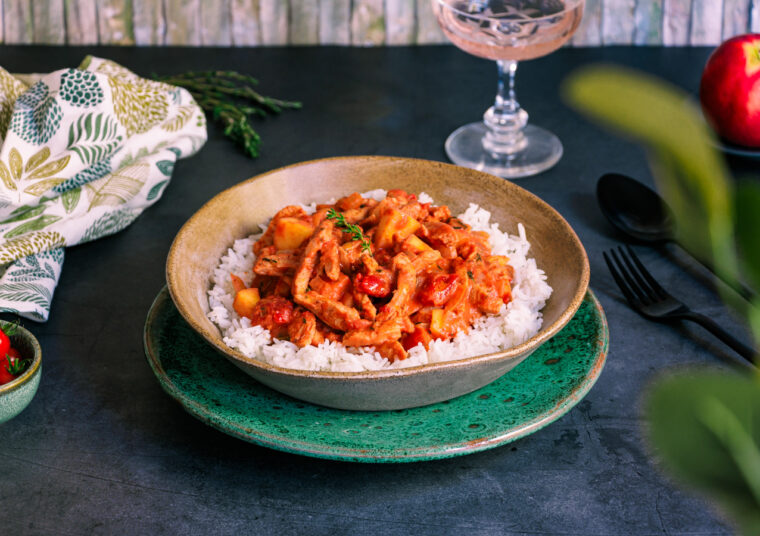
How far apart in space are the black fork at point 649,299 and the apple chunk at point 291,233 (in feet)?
2.76

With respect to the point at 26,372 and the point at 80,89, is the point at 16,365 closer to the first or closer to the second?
the point at 26,372

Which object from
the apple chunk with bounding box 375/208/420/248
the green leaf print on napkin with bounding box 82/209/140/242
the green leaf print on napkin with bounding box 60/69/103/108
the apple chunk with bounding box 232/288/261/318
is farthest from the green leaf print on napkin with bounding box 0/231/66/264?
the apple chunk with bounding box 375/208/420/248

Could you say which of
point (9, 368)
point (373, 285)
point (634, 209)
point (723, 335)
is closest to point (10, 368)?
point (9, 368)

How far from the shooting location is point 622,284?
7.38ft

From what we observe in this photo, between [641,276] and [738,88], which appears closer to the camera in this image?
[641,276]

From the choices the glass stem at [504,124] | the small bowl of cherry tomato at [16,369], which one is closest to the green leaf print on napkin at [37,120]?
the small bowl of cherry tomato at [16,369]

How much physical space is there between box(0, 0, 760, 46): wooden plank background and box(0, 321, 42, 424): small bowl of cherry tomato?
246cm

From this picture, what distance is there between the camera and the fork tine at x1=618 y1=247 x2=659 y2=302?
A: 2213 mm

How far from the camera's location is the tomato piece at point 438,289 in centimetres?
185

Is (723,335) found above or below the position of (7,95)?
below

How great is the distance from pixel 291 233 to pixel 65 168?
2.75 feet

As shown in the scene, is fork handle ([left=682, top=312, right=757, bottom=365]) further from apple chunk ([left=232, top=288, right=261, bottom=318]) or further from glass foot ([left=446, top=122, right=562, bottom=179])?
apple chunk ([left=232, top=288, right=261, bottom=318])

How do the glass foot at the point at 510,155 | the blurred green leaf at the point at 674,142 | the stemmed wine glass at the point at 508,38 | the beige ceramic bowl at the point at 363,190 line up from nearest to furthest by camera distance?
1. the blurred green leaf at the point at 674,142
2. the beige ceramic bowl at the point at 363,190
3. the stemmed wine glass at the point at 508,38
4. the glass foot at the point at 510,155

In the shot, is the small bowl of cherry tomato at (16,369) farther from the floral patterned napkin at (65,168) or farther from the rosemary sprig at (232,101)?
the rosemary sprig at (232,101)
